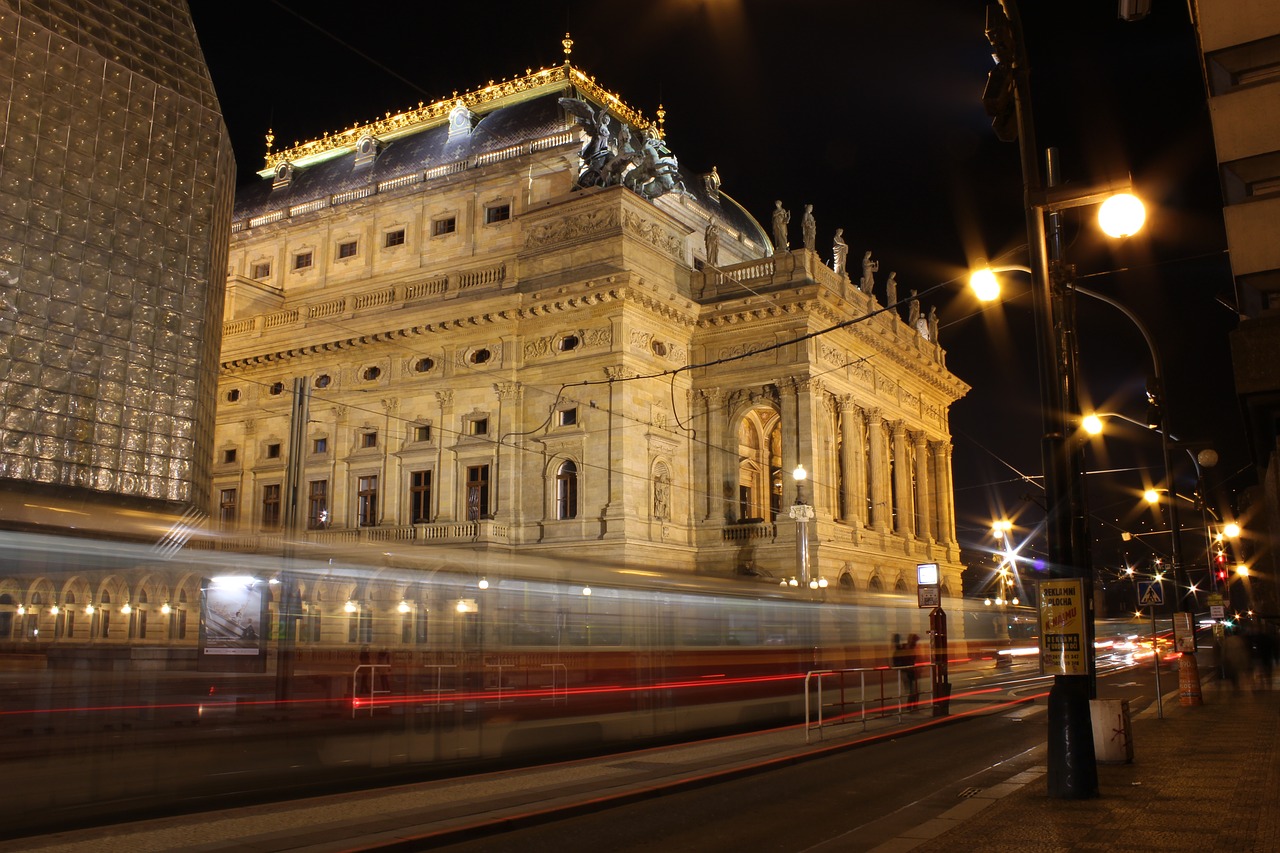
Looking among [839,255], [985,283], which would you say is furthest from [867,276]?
[985,283]

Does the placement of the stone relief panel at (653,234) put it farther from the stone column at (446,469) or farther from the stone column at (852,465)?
the stone column at (446,469)

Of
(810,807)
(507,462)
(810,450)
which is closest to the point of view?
(810,807)

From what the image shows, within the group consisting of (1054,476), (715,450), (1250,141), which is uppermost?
(715,450)

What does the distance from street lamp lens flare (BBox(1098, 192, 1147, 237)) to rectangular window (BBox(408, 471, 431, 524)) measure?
35.7 metres

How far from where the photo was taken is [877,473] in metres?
47.8

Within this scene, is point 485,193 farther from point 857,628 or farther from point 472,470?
point 857,628

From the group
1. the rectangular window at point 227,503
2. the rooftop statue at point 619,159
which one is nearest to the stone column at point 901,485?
the rooftop statue at point 619,159

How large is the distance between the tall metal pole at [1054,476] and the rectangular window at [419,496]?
34.5m

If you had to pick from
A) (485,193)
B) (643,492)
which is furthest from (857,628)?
(485,193)

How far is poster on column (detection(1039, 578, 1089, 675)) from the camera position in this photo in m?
10.9

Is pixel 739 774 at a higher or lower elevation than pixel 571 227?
lower

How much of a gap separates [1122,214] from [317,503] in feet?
135

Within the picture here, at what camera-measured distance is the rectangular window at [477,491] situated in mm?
42781

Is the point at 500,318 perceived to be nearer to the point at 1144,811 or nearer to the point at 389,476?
the point at 389,476
